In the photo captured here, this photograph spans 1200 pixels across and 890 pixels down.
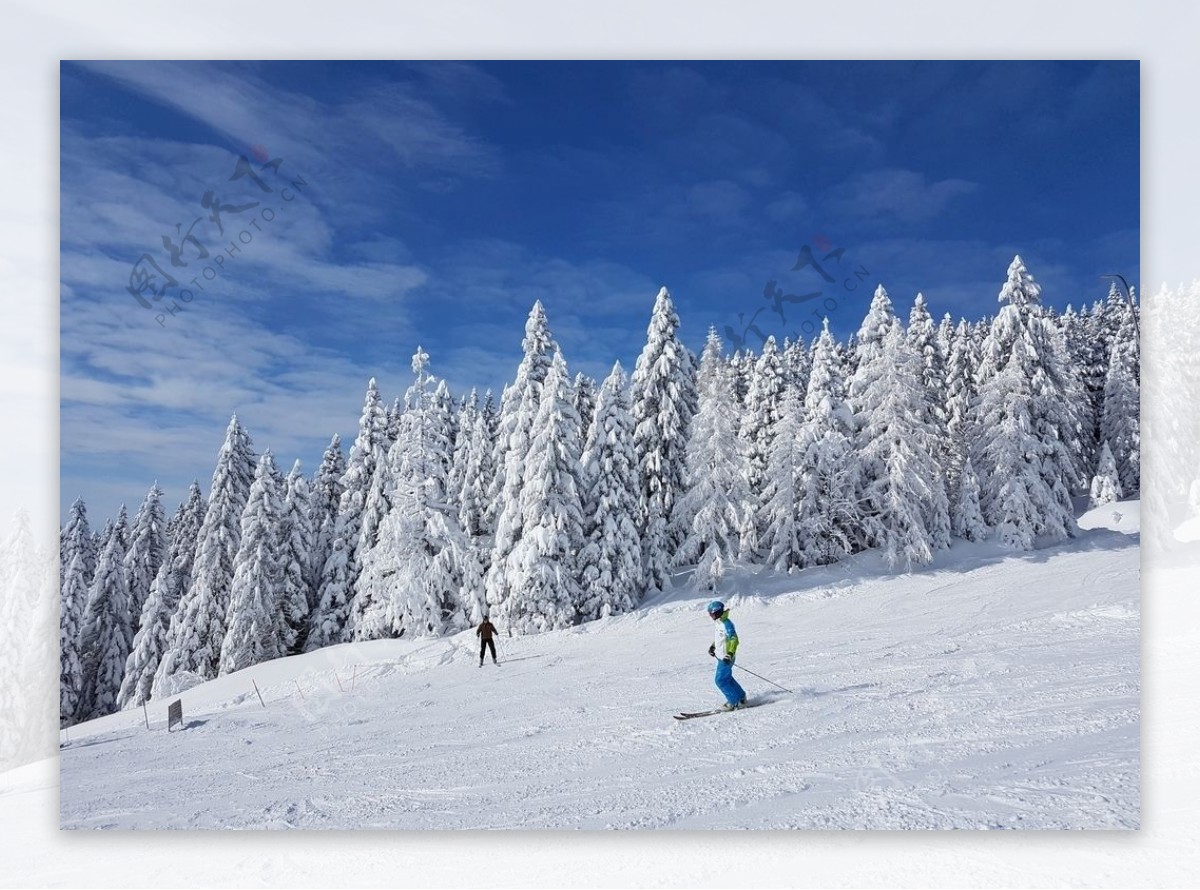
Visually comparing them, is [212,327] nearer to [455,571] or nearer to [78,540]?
[78,540]

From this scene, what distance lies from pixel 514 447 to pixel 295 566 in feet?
36.6

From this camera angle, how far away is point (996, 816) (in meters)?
5.98

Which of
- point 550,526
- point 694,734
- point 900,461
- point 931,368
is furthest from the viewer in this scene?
point 900,461

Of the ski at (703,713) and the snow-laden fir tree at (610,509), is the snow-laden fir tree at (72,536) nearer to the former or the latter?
the snow-laden fir tree at (610,509)

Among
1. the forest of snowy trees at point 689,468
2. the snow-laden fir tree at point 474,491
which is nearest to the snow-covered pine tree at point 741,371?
the forest of snowy trees at point 689,468

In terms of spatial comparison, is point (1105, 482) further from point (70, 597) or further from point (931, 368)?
point (70, 597)

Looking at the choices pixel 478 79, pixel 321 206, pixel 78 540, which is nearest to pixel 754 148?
pixel 478 79

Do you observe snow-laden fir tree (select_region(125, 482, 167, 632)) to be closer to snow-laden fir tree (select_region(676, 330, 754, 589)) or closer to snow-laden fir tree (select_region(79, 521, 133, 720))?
snow-laden fir tree (select_region(79, 521, 133, 720))

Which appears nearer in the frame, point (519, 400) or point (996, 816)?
point (996, 816)

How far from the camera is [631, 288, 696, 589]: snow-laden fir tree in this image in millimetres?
11891

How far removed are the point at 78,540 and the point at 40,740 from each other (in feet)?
7.37

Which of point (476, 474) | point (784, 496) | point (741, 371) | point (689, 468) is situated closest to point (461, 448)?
point (476, 474)

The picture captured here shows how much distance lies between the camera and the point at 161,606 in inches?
757

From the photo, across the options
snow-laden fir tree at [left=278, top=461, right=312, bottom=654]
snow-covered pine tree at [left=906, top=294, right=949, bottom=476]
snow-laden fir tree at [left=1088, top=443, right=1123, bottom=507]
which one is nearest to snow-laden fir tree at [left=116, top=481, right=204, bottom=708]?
snow-laden fir tree at [left=278, top=461, right=312, bottom=654]
